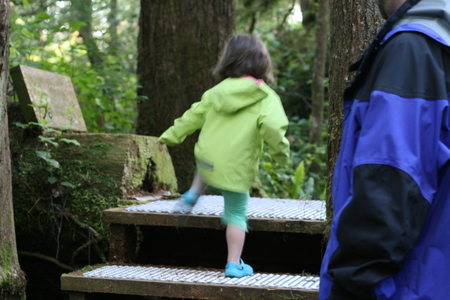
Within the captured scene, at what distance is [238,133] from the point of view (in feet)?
13.2

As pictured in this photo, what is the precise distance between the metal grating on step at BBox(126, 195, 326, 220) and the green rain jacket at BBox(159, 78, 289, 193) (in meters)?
0.37

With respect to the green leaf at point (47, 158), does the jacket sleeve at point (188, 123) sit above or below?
above

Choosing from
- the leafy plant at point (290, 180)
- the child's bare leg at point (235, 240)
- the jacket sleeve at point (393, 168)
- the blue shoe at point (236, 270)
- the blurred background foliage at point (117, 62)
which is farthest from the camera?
the leafy plant at point (290, 180)

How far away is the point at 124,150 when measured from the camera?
495 cm

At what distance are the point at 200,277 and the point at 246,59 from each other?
1714mm

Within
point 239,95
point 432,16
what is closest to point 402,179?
point 432,16

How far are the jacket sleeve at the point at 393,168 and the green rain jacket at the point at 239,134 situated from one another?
2292 millimetres

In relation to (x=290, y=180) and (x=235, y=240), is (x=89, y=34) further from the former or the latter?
(x=235, y=240)

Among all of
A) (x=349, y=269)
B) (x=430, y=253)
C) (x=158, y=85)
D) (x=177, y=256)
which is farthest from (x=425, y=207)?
(x=158, y=85)

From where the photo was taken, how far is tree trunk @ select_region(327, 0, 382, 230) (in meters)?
3.11

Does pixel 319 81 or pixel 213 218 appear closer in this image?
pixel 213 218

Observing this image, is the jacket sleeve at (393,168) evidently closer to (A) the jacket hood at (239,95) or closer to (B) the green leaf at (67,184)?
(A) the jacket hood at (239,95)

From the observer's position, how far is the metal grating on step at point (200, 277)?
3.42 meters

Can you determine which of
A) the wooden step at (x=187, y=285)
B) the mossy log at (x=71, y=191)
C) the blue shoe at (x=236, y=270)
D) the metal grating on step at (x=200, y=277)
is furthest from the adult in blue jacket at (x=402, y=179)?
the mossy log at (x=71, y=191)
